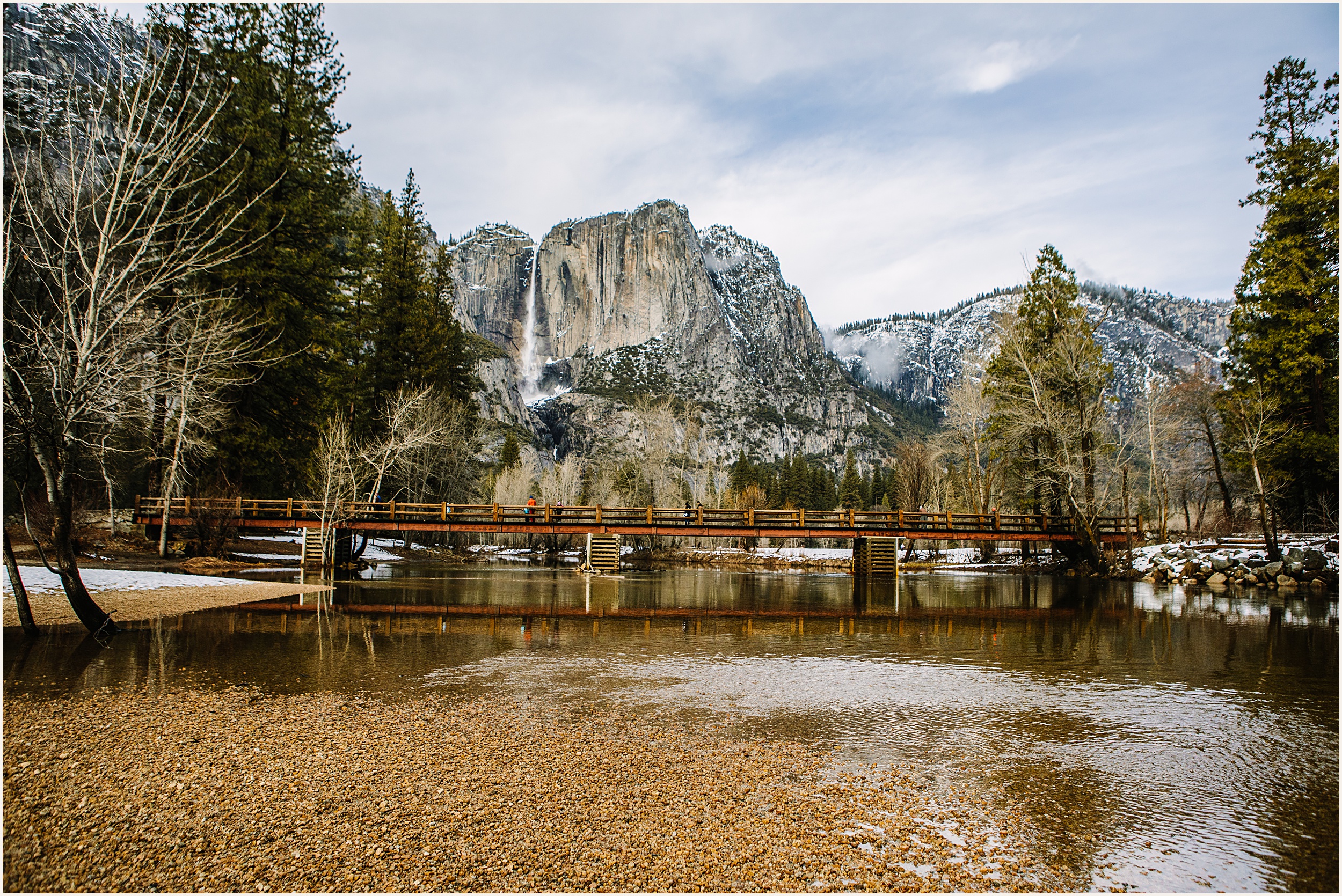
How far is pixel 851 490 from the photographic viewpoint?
100 m

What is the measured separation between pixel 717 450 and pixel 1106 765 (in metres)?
151

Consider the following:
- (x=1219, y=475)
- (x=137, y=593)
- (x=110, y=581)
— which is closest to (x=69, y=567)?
(x=137, y=593)

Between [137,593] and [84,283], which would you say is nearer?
[84,283]

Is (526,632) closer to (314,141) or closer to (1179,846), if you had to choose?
(1179,846)

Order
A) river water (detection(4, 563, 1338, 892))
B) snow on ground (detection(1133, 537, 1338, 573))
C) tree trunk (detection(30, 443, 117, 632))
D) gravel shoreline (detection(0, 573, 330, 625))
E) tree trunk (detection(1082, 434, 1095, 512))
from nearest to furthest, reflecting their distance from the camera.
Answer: river water (detection(4, 563, 1338, 892))
tree trunk (detection(30, 443, 117, 632))
gravel shoreline (detection(0, 573, 330, 625))
snow on ground (detection(1133, 537, 1338, 573))
tree trunk (detection(1082, 434, 1095, 512))

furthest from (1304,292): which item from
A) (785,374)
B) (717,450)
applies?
(785,374)

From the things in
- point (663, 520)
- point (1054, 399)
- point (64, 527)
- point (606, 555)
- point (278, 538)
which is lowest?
point (606, 555)

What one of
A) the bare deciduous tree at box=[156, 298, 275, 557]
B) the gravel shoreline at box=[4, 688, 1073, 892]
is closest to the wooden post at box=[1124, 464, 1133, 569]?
the gravel shoreline at box=[4, 688, 1073, 892]

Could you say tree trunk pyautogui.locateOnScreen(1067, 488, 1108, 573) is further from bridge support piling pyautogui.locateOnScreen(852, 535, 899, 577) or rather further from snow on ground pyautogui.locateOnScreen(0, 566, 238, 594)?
snow on ground pyautogui.locateOnScreen(0, 566, 238, 594)

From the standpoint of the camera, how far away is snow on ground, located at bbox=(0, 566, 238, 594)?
47.9 feet

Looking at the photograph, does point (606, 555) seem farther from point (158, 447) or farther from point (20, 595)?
point (20, 595)

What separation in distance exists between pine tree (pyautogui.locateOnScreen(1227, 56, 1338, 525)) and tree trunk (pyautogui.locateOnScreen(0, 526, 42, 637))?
37398mm

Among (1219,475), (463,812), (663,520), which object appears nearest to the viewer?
(463,812)

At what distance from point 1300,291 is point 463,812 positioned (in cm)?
3544
